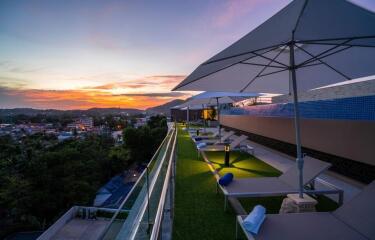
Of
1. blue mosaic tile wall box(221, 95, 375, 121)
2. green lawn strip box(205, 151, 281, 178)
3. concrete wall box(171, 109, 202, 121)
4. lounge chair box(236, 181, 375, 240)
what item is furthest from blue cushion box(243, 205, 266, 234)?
concrete wall box(171, 109, 202, 121)

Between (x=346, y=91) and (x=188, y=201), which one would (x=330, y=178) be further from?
(x=188, y=201)

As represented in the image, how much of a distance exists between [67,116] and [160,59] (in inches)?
3108

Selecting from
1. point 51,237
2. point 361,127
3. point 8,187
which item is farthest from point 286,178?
point 8,187

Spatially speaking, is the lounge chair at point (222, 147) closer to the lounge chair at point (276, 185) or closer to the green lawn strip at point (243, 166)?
the green lawn strip at point (243, 166)

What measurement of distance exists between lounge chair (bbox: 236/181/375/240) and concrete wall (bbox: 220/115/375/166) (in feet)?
11.5

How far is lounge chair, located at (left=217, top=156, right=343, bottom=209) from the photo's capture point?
13.4 ft

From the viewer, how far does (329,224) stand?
9.48ft

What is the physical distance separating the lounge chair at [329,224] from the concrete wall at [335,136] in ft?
11.5

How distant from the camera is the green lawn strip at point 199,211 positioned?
345 centimetres

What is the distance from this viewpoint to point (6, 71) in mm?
22125

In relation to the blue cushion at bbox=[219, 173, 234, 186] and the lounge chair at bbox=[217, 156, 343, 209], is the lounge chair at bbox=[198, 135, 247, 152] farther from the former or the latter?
the blue cushion at bbox=[219, 173, 234, 186]

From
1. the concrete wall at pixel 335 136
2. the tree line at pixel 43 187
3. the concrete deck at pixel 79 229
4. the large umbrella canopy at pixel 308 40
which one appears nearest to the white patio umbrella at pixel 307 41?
the large umbrella canopy at pixel 308 40

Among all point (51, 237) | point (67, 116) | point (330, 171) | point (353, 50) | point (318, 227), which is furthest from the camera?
point (67, 116)

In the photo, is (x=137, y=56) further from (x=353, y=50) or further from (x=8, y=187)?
→ (x=353, y=50)
